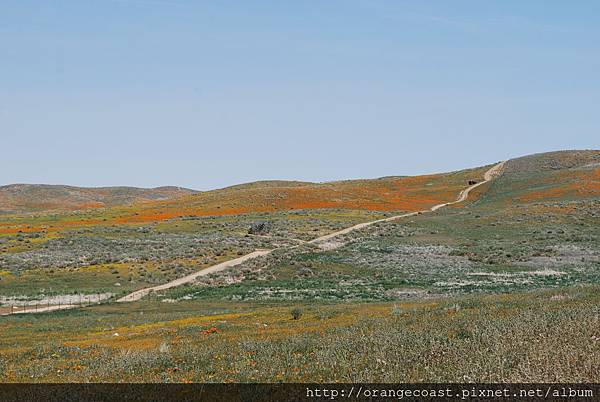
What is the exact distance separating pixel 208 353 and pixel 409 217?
8773 centimetres

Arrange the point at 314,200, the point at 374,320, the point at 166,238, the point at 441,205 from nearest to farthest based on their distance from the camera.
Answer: the point at 374,320
the point at 166,238
the point at 441,205
the point at 314,200

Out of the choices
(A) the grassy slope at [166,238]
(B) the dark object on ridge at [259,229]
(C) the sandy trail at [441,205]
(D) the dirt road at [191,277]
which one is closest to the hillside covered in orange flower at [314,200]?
(A) the grassy slope at [166,238]

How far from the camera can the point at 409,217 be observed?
99875mm

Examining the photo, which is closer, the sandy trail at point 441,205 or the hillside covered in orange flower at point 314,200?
Answer: the sandy trail at point 441,205

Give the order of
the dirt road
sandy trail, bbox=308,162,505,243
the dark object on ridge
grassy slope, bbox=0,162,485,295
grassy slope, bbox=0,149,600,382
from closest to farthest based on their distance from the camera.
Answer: grassy slope, bbox=0,149,600,382 → the dirt road → grassy slope, bbox=0,162,485,295 → sandy trail, bbox=308,162,505,243 → the dark object on ridge

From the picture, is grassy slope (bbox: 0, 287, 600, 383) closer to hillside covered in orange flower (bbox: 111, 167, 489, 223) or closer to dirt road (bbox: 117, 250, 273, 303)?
dirt road (bbox: 117, 250, 273, 303)

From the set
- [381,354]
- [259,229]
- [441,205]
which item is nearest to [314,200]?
[441,205]

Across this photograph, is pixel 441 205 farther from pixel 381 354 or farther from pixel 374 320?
pixel 381 354

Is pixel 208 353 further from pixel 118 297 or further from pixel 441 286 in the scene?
pixel 118 297

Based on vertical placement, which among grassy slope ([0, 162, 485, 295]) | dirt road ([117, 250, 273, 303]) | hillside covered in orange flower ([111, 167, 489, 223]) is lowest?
dirt road ([117, 250, 273, 303])

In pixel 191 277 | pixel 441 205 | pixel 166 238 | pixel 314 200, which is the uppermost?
pixel 314 200

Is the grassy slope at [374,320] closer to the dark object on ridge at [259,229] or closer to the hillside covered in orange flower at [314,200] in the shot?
the dark object on ridge at [259,229]

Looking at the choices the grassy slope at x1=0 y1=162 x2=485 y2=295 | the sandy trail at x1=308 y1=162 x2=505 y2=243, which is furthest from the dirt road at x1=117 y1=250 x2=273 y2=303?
the sandy trail at x1=308 y1=162 x2=505 y2=243

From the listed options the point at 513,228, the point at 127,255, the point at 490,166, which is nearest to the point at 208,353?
the point at 127,255
